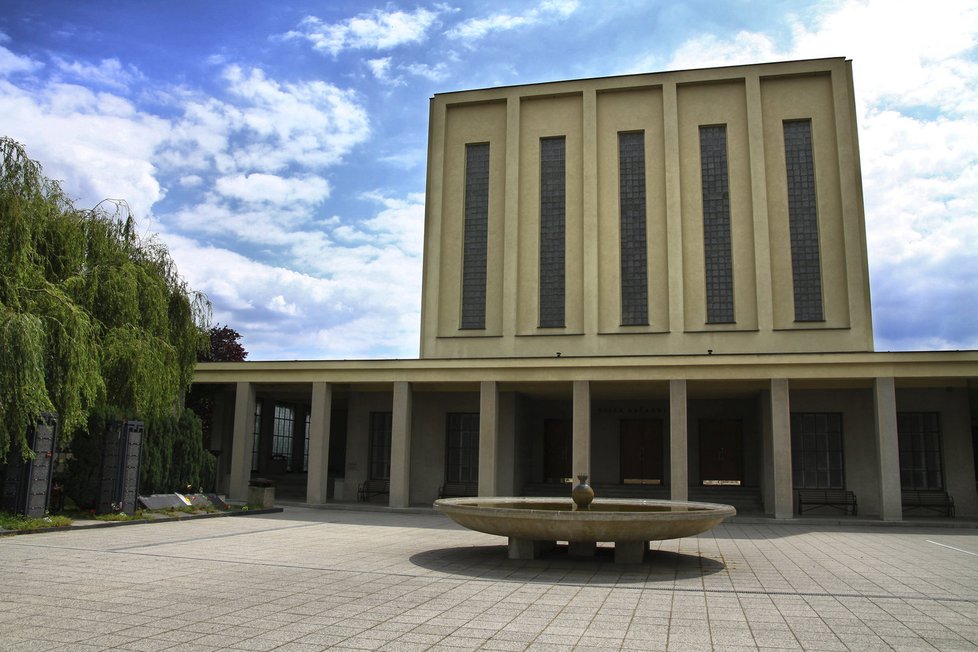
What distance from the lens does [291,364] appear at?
24.5m

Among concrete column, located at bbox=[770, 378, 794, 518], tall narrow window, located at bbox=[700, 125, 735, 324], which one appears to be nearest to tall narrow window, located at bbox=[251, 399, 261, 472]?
tall narrow window, located at bbox=[700, 125, 735, 324]

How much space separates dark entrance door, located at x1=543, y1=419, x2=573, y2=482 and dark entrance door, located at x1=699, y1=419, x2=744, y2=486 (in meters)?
4.65

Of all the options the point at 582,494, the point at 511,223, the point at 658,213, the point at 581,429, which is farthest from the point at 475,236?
the point at 582,494

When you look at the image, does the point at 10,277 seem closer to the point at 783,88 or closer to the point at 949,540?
the point at 949,540

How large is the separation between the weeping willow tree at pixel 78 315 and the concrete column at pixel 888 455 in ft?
59.7

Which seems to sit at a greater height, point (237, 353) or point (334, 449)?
point (237, 353)

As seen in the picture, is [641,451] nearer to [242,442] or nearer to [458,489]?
[458,489]

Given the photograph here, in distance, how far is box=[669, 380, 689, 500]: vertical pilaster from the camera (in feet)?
67.8

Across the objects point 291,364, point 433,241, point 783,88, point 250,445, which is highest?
point 783,88

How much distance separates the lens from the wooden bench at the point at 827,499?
22766 mm

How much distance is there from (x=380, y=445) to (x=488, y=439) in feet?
21.2

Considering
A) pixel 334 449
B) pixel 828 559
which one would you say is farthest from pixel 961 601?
pixel 334 449

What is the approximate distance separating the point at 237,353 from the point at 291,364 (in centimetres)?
1525

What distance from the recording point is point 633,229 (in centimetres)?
2630
